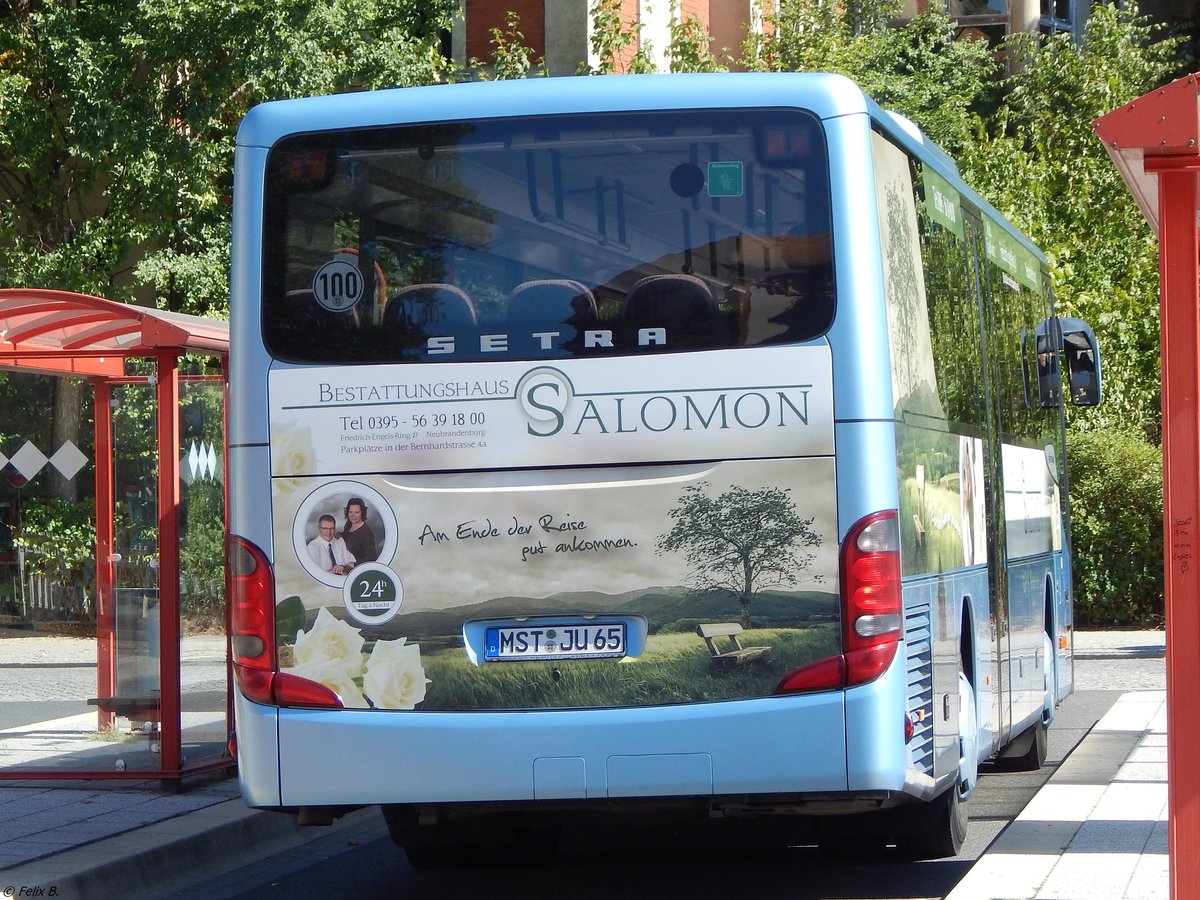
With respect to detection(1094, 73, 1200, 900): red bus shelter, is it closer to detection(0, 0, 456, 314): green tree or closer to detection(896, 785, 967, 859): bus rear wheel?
detection(896, 785, 967, 859): bus rear wheel

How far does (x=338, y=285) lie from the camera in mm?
6672

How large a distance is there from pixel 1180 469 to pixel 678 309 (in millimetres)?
1793

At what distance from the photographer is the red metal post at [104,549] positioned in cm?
1061

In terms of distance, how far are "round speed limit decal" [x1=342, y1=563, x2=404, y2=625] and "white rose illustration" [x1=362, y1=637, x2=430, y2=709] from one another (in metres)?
0.10

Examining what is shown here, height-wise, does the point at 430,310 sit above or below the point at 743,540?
above

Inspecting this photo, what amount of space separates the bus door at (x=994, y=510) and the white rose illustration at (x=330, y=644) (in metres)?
3.42

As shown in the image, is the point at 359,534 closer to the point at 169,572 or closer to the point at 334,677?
the point at 334,677

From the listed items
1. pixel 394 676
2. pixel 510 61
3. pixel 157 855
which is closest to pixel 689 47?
pixel 510 61

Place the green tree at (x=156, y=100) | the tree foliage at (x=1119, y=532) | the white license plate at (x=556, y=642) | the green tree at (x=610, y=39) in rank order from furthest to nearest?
the green tree at (x=610, y=39) → the tree foliage at (x=1119, y=532) → the green tree at (x=156, y=100) → the white license plate at (x=556, y=642)

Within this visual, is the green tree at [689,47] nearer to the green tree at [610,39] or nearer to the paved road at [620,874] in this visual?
A: the green tree at [610,39]

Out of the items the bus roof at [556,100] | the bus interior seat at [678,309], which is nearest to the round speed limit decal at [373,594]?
the bus interior seat at [678,309]

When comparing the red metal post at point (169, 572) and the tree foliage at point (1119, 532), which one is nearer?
the red metal post at point (169, 572)

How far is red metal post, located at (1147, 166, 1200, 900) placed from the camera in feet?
18.4

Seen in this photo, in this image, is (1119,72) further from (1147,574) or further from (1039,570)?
(1039,570)
